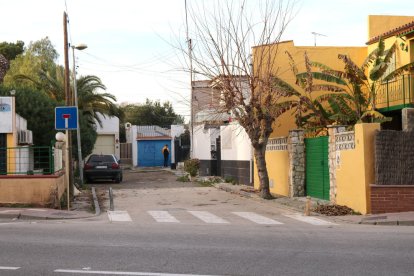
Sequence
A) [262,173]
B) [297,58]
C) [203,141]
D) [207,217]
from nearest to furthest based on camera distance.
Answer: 1. [207,217]
2. [262,173]
3. [297,58]
4. [203,141]

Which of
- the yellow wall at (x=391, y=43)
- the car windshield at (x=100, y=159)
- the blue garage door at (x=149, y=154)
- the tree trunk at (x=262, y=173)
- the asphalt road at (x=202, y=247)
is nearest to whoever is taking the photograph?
the asphalt road at (x=202, y=247)

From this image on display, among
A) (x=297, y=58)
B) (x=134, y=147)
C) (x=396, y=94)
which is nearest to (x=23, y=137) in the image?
(x=297, y=58)

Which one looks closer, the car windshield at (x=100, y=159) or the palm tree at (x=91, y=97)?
the car windshield at (x=100, y=159)

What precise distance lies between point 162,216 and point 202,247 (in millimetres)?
5934

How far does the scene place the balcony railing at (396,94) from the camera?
20281 mm

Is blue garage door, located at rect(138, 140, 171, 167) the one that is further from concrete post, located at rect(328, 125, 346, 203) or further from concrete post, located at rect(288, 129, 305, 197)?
concrete post, located at rect(328, 125, 346, 203)

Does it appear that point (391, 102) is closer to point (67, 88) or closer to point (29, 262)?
point (67, 88)

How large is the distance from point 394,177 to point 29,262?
10.2 m

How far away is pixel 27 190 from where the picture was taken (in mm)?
17078

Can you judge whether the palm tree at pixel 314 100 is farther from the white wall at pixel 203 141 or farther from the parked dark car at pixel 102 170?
the parked dark car at pixel 102 170

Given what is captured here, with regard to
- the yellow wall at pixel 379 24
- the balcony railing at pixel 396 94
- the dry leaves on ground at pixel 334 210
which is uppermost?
the yellow wall at pixel 379 24

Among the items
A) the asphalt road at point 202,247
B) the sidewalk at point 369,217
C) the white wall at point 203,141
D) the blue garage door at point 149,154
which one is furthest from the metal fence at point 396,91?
the blue garage door at point 149,154

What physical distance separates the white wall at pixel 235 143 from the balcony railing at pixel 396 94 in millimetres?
5900

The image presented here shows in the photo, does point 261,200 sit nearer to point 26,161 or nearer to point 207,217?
point 207,217
